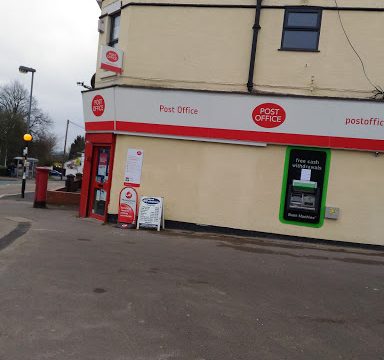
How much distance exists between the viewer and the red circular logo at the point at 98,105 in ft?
39.3

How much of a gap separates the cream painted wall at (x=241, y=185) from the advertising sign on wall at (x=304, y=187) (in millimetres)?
159

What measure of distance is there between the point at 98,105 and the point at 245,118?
4.12m

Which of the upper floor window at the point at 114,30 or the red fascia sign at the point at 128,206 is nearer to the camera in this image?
the red fascia sign at the point at 128,206

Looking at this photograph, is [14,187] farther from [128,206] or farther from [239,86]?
[239,86]

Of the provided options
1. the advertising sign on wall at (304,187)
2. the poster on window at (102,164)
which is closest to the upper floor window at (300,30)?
the advertising sign on wall at (304,187)

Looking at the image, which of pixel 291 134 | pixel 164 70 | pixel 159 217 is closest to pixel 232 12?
pixel 164 70

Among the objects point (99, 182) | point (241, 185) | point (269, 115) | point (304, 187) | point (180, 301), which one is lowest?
point (180, 301)

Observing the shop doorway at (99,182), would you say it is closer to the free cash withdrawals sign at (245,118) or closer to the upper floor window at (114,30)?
the free cash withdrawals sign at (245,118)

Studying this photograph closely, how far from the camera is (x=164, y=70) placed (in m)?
11.3

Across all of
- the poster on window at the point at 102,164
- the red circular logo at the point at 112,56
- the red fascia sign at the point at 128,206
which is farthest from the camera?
the poster on window at the point at 102,164

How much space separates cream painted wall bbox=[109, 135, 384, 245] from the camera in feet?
33.7

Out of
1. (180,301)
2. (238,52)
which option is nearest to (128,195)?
(238,52)

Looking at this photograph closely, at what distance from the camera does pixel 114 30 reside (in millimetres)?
12750

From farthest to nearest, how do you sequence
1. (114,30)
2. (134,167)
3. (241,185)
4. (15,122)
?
(15,122), (114,30), (134,167), (241,185)
